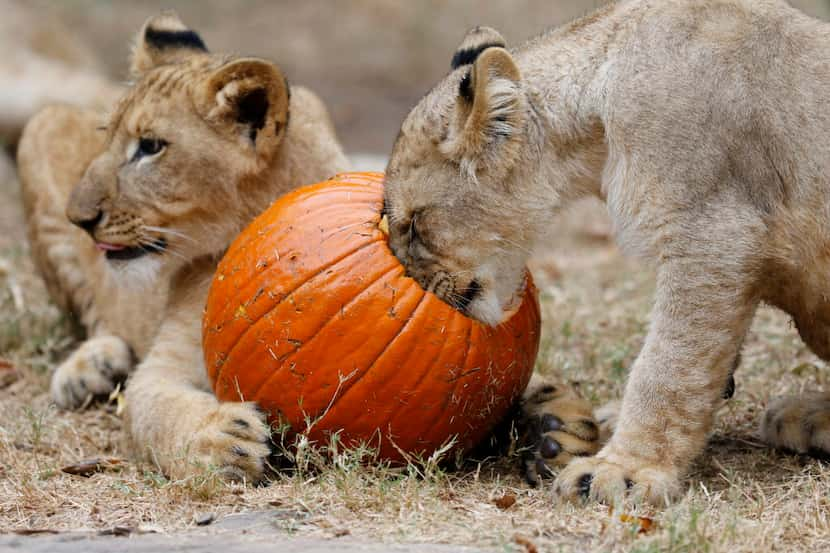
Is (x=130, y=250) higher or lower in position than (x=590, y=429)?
higher

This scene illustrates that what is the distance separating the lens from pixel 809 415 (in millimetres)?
4688

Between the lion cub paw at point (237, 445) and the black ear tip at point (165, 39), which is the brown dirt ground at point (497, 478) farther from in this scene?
the black ear tip at point (165, 39)

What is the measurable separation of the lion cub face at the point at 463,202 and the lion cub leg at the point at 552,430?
0.46 meters

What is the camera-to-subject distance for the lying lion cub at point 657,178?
3949mm

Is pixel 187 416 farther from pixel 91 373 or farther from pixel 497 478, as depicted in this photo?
pixel 91 373

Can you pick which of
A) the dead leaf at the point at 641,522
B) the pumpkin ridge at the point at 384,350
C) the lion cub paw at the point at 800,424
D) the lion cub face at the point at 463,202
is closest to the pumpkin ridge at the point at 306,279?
the lion cub face at the point at 463,202

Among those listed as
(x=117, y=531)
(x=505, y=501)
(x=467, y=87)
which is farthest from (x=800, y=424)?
(x=117, y=531)

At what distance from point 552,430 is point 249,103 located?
198 cm

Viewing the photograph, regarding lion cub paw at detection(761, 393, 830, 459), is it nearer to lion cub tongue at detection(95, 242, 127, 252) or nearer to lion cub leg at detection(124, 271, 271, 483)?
lion cub leg at detection(124, 271, 271, 483)

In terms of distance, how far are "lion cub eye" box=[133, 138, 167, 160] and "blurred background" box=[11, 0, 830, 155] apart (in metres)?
10.4

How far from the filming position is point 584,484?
13.0 feet

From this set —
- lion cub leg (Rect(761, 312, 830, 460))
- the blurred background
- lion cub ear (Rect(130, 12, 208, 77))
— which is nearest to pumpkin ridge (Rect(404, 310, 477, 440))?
lion cub leg (Rect(761, 312, 830, 460))

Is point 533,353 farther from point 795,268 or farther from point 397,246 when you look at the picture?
point 795,268

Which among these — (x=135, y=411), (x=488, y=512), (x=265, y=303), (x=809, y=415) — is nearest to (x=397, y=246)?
(x=265, y=303)
